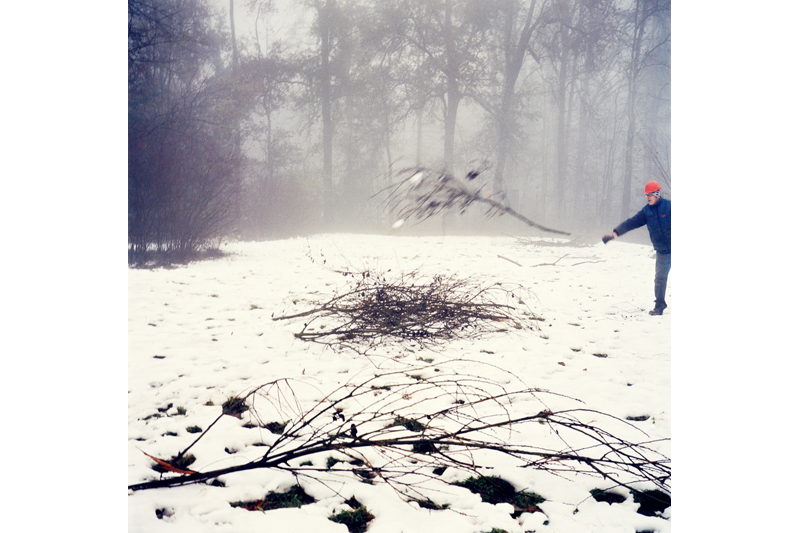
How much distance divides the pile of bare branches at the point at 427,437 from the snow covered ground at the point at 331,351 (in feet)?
0.18

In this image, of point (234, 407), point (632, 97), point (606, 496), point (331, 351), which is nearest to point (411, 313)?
point (331, 351)

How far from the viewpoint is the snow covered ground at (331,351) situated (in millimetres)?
1631

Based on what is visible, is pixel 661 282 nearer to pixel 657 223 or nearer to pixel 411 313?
pixel 657 223

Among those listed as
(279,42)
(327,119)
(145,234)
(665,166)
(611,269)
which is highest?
(279,42)

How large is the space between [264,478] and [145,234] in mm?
1458

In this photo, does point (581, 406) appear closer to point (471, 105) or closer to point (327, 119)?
point (471, 105)

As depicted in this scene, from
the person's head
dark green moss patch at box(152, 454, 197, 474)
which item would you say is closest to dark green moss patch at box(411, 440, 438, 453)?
dark green moss patch at box(152, 454, 197, 474)

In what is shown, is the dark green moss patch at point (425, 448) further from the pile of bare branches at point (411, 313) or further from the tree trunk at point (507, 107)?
the tree trunk at point (507, 107)

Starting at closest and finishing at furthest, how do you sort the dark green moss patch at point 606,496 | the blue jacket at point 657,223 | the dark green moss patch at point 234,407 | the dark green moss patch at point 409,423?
the dark green moss patch at point 606,496 < the dark green moss patch at point 409,423 < the dark green moss patch at point 234,407 < the blue jacket at point 657,223

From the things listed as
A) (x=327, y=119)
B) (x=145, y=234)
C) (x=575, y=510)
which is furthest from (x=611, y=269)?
(x=145, y=234)

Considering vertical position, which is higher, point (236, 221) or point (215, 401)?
point (236, 221)

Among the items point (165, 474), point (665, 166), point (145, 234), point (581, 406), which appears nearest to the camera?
point (165, 474)

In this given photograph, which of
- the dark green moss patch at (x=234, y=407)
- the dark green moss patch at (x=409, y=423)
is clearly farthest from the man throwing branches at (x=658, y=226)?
the dark green moss patch at (x=234, y=407)
